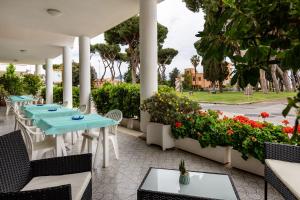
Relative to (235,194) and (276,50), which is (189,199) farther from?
(276,50)

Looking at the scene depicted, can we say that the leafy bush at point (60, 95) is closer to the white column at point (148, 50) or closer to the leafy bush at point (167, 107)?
the white column at point (148, 50)

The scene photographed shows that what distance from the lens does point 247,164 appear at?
11.5ft

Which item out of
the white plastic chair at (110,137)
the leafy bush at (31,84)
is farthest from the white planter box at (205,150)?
the leafy bush at (31,84)

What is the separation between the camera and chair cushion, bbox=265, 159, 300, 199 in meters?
1.89

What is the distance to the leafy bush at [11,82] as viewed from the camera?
47.5 ft

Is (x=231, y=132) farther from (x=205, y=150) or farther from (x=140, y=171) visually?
(x=140, y=171)

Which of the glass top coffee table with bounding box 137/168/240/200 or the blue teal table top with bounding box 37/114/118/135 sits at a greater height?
the blue teal table top with bounding box 37/114/118/135

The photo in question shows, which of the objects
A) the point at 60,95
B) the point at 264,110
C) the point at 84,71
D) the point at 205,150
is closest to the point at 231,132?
the point at 205,150

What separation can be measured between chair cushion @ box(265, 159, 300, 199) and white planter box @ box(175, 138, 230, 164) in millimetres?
1451

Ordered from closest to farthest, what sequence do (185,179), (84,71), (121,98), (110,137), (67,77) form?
(185,179)
(110,137)
(121,98)
(84,71)
(67,77)

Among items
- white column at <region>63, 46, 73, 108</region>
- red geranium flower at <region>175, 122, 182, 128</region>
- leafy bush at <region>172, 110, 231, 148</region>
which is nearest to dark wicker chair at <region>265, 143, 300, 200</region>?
leafy bush at <region>172, 110, 231, 148</region>

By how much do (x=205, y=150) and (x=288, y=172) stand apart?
2043 millimetres

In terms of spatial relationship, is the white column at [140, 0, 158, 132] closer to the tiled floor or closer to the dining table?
the tiled floor

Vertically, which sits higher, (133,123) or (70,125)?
(70,125)
